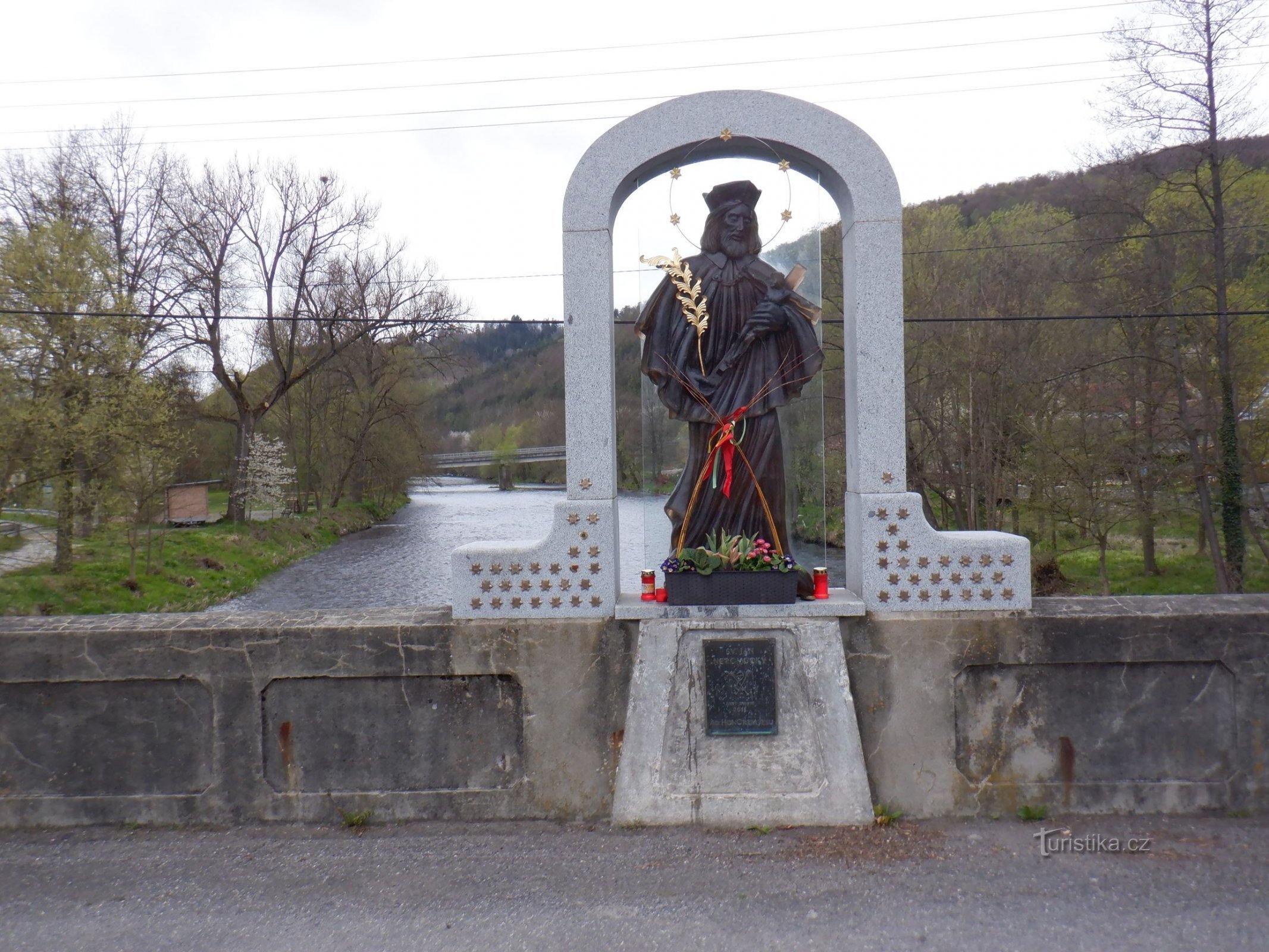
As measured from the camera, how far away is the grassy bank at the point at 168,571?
14.6 m

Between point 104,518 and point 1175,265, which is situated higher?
point 1175,265

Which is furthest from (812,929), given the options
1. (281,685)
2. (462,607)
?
(281,685)

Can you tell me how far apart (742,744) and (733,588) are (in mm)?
739

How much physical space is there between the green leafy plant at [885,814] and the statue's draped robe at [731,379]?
137 cm

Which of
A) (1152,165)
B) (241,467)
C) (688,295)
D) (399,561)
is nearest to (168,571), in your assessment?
(399,561)

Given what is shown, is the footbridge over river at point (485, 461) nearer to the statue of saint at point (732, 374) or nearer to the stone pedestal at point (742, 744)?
the statue of saint at point (732, 374)

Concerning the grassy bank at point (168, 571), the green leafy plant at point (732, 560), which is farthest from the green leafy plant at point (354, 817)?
the grassy bank at point (168, 571)

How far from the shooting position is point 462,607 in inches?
157

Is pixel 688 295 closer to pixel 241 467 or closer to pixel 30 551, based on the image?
pixel 30 551

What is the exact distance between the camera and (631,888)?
3188 mm

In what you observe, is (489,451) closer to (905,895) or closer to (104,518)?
(104,518)

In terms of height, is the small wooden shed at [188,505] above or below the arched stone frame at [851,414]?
below

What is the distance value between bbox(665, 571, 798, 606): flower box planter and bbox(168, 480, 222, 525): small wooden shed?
2235 centimetres

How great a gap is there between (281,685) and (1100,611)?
13.3 ft
